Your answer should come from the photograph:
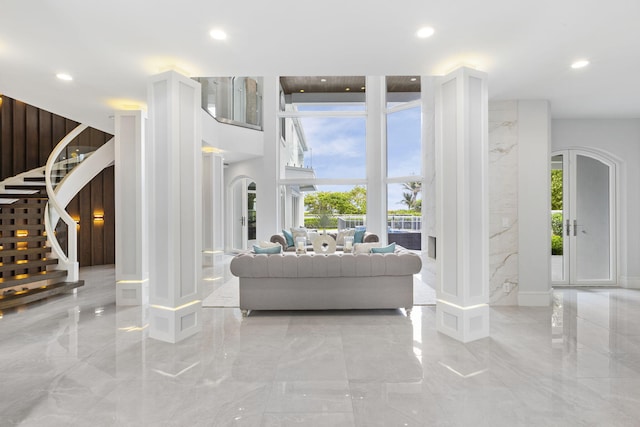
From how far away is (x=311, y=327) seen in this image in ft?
12.9

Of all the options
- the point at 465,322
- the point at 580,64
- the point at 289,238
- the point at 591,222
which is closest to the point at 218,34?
the point at 465,322

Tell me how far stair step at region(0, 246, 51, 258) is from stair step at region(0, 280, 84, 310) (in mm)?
701

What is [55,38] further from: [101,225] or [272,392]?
[101,225]

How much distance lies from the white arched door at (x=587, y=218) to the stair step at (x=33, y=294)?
27.5 ft

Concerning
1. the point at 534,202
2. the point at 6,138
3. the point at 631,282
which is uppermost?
the point at 6,138

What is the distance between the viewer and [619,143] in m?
5.85

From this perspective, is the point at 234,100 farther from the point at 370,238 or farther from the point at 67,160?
the point at 370,238

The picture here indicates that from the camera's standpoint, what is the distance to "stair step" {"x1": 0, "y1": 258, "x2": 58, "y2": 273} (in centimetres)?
527

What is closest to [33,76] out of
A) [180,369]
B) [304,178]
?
[180,369]

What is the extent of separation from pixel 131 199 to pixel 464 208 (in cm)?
461

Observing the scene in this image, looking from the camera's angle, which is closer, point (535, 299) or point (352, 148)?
point (535, 299)

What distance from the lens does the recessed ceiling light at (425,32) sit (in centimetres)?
293

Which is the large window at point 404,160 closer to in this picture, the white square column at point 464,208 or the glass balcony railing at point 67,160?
the white square column at point 464,208

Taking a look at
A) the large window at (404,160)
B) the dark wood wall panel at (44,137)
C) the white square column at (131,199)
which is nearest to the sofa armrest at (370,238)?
the large window at (404,160)
